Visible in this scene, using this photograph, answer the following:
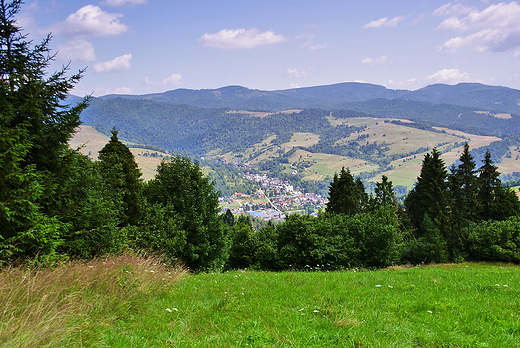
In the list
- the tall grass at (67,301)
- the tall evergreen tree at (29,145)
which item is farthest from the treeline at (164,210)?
the tall grass at (67,301)

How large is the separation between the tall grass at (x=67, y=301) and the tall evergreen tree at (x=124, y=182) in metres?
12.4

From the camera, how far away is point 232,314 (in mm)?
5629

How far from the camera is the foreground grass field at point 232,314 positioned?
420 cm

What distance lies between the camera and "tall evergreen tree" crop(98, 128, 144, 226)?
18625 mm

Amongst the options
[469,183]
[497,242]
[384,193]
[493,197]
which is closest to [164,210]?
[384,193]

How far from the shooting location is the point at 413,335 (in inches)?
175

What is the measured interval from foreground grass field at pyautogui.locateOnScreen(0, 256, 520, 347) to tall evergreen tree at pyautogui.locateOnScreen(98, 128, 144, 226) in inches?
505

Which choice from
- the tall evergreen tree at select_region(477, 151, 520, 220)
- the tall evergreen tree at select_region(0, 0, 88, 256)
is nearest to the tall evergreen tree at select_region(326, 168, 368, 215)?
the tall evergreen tree at select_region(477, 151, 520, 220)

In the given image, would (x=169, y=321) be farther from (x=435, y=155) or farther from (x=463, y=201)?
(x=463, y=201)

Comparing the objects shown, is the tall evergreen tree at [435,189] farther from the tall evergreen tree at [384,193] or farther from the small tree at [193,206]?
the small tree at [193,206]

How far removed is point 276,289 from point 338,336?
11.1ft

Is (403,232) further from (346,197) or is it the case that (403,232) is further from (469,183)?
(469,183)

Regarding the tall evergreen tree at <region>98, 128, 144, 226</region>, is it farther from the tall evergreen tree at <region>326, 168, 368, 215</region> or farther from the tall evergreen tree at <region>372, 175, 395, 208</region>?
the tall evergreen tree at <region>372, 175, 395, 208</region>

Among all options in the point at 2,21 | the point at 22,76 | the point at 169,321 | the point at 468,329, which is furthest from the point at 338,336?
the point at 2,21
